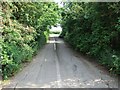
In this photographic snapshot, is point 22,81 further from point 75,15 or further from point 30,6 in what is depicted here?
point 75,15

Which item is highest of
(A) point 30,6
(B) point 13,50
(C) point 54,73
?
(A) point 30,6

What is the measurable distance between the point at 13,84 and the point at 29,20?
24.0 feet

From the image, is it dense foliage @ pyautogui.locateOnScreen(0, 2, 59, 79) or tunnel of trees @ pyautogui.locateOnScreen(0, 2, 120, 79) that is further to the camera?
tunnel of trees @ pyautogui.locateOnScreen(0, 2, 120, 79)

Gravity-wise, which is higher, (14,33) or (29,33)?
(14,33)

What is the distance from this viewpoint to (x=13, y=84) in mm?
7918

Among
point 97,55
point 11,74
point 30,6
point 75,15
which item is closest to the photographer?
point 11,74

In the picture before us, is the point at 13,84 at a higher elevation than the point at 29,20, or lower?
lower

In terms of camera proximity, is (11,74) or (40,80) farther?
(11,74)

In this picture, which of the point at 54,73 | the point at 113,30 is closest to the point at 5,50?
the point at 54,73

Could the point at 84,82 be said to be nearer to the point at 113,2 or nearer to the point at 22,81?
the point at 22,81

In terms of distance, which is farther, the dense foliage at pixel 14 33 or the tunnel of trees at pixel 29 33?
the tunnel of trees at pixel 29 33

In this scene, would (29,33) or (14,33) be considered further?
(29,33)

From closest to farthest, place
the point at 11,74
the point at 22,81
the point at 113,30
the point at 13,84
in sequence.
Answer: the point at 13,84
the point at 22,81
the point at 11,74
the point at 113,30

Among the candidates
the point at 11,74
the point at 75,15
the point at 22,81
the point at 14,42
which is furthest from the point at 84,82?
the point at 75,15
